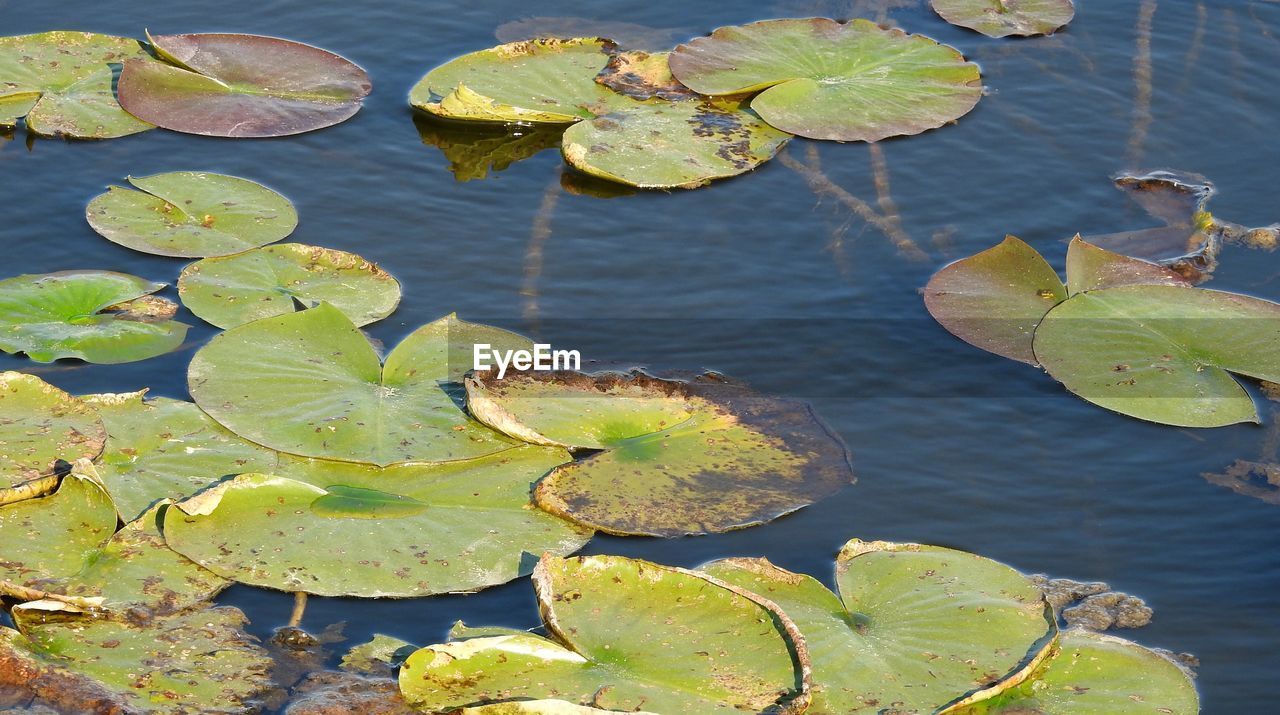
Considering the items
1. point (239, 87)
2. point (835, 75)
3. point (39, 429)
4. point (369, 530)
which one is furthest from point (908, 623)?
point (239, 87)

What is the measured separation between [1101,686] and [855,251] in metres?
2.44

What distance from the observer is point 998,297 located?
193 inches

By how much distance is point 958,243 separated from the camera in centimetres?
535

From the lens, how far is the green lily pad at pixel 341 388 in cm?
395

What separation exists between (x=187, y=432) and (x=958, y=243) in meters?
3.10

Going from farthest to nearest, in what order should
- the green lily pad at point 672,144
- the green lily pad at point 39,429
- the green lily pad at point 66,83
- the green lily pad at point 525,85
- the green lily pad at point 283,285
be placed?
the green lily pad at point 525,85, the green lily pad at point 66,83, the green lily pad at point 672,144, the green lily pad at point 283,285, the green lily pad at point 39,429

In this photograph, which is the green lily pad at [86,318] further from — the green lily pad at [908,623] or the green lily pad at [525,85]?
the green lily pad at [908,623]

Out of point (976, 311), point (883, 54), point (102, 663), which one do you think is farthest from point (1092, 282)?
point (102, 663)

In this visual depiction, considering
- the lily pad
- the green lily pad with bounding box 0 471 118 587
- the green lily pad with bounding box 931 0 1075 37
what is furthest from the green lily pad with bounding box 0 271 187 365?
the green lily pad with bounding box 931 0 1075 37

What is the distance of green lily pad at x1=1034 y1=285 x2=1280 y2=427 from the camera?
4.40m

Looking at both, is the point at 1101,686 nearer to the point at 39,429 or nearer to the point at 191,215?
the point at 39,429

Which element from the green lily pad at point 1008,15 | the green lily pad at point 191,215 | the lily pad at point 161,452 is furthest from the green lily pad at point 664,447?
the green lily pad at point 1008,15

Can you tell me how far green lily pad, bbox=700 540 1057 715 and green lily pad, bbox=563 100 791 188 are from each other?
2440mm

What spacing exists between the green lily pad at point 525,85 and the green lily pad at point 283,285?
1.38m
